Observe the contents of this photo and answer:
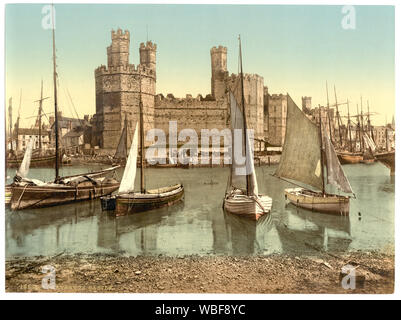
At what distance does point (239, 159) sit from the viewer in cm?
1084

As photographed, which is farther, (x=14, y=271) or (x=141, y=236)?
(x=141, y=236)

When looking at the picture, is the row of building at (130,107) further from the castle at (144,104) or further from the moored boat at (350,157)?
the moored boat at (350,157)

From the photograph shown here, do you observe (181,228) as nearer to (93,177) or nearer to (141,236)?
(141,236)

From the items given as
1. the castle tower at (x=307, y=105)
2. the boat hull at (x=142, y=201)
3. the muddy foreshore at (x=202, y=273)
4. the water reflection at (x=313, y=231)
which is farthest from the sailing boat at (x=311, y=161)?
the boat hull at (x=142, y=201)

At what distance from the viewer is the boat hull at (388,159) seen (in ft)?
33.3

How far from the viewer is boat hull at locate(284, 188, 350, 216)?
1143cm

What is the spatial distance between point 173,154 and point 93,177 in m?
3.02

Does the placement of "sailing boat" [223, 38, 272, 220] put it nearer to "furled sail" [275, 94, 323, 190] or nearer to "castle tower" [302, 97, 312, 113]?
"furled sail" [275, 94, 323, 190]

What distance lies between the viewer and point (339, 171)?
1127cm

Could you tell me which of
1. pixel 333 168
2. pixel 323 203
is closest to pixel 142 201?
pixel 323 203

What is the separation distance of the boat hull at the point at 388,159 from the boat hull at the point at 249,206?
326cm
